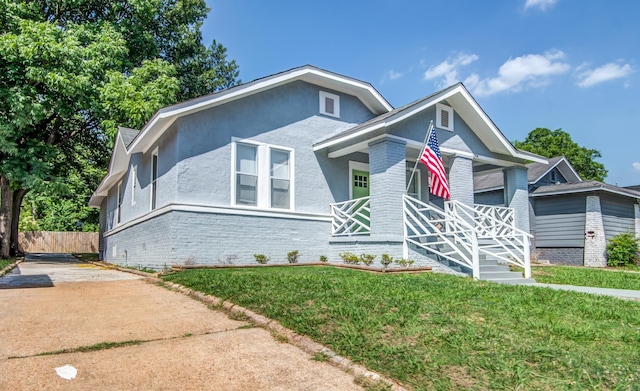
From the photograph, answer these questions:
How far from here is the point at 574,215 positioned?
57.5 ft

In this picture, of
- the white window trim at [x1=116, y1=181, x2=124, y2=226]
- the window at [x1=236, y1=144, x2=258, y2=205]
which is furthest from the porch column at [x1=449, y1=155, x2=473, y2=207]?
the white window trim at [x1=116, y1=181, x2=124, y2=226]

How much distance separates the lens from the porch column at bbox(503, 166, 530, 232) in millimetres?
13992

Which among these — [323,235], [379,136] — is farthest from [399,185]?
[323,235]

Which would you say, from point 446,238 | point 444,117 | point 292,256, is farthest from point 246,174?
point 444,117

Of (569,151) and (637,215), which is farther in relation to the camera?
(569,151)

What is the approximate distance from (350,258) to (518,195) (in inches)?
276

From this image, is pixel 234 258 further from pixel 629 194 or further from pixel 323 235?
pixel 629 194

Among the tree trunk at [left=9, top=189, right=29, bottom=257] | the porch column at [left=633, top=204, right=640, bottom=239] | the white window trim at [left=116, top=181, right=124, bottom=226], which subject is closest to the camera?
the white window trim at [left=116, top=181, right=124, bottom=226]

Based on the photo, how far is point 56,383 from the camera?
3047mm

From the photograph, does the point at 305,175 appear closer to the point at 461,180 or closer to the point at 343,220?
the point at 343,220

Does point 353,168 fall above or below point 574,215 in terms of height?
above

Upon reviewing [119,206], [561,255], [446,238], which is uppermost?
[119,206]

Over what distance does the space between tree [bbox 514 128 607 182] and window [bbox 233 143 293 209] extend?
30306 mm

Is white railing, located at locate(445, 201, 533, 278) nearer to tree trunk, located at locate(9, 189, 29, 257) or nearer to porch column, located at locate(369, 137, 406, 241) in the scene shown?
porch column, located at locate(369, 137, 406, 241)
